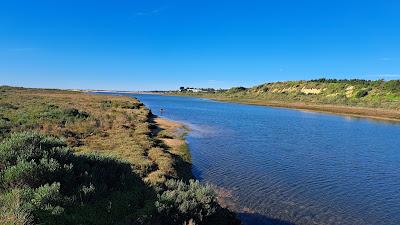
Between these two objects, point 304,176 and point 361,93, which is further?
point 361,93

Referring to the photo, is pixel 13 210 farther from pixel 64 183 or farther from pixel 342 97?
pixel 342 97

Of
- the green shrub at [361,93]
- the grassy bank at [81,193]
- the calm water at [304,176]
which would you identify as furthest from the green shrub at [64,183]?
the green shrub at [361,93]

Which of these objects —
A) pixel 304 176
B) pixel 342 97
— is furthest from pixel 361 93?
pixel 304 176

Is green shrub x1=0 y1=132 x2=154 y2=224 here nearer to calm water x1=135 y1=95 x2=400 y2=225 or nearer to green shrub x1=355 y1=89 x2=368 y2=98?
calm water x1=135 y1=95 x2=400 y2=225

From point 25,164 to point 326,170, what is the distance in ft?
59.5

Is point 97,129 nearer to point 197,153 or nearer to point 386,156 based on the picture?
point 197,153

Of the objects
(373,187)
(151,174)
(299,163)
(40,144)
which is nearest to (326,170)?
(299,163)

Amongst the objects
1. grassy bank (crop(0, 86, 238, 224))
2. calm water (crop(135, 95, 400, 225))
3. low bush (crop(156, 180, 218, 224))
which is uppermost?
grassy bank (crop(0, 86, 238, 224))

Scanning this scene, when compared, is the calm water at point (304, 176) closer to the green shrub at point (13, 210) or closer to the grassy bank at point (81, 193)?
the grassy bank at point (81, 193)

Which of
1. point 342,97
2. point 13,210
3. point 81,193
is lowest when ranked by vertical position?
point 342,97

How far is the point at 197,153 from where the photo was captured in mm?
27656

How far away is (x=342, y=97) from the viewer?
Answer: 123062mm

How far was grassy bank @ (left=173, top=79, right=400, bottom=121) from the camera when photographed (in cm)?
9150

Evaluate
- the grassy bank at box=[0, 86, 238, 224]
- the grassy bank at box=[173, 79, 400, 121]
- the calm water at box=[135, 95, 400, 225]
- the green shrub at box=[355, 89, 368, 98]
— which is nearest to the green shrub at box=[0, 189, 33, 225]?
the grassy bank at box=[0, 86, 238, 224]
